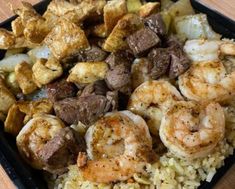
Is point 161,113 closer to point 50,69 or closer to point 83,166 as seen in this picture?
point 83,166

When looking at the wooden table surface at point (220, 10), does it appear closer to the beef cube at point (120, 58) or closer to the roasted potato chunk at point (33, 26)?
the roasted potato chunk at point (33, 26)

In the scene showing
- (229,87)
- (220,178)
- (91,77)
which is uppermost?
(91,77)

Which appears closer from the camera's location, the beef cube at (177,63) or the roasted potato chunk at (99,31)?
the beef cube at (177,63)

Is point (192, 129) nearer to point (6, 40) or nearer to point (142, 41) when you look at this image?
point (142, 41)

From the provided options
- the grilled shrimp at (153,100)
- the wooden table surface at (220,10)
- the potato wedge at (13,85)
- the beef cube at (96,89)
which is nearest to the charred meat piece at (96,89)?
the beef cube at (96,89)

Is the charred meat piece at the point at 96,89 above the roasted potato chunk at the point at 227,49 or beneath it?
above

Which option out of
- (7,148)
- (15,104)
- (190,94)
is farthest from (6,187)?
(190,94)
